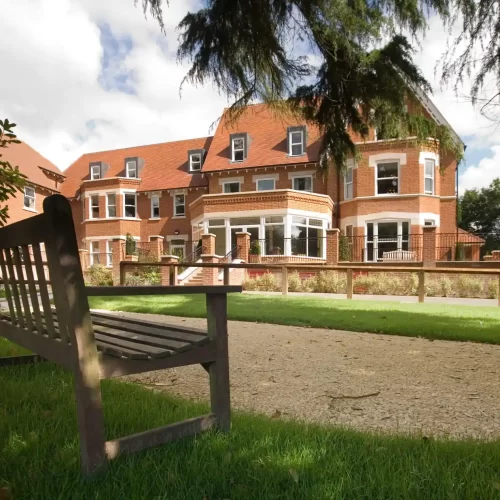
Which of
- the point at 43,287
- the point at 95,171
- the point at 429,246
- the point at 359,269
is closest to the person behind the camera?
the point at 43,287

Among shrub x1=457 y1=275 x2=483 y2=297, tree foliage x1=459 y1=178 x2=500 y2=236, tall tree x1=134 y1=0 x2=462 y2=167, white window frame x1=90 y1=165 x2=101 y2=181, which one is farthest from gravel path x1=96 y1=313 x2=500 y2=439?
tree foliage x1=459 y1=178 x2=500 y2=236

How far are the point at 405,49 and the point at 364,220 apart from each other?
17.9 m

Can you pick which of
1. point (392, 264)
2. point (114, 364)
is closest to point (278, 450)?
point (114, 364)

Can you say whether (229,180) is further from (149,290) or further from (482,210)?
(482,210)

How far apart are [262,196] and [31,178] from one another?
1507 cm

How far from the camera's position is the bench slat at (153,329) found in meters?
2.18

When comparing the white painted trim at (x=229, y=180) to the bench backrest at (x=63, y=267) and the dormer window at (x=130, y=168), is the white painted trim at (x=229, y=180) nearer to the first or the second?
the dormer window at (x=130, y=168)

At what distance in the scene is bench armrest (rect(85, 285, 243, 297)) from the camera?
1883 millimetres

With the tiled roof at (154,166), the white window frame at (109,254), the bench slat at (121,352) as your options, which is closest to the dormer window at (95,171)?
the tiled roof at (154,166)

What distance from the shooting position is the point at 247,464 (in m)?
1.87

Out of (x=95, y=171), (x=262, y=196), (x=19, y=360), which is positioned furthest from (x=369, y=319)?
(x=95, y=171)

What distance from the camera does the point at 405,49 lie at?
17.7 ft

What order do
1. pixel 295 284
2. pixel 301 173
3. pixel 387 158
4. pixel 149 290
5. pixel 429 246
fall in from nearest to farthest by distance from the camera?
1. pixel 149 290
2. pixel 295 284
3. pixel 429 246
4. pixel 387 158
5. pixel 301 173

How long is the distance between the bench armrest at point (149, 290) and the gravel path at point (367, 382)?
1.15 metres
